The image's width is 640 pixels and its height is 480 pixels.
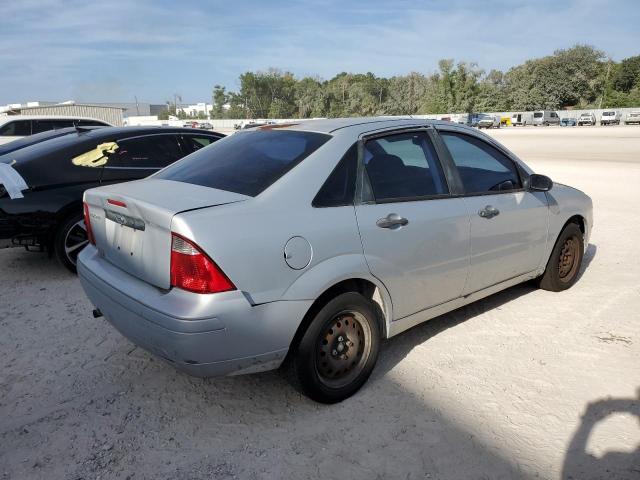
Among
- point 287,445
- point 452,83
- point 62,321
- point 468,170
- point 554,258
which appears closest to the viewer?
point 287,445

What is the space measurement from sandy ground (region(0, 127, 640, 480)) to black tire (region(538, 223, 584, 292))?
354mm

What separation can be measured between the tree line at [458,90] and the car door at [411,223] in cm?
7683

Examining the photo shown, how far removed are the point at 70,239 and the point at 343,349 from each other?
3562mm

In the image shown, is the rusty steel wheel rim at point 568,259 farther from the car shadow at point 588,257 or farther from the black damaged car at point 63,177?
the black damaged car at point 63,177

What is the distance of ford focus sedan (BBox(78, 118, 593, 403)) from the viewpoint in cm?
243

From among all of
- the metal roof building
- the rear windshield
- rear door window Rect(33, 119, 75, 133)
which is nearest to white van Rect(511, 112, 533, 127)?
the metal roof building

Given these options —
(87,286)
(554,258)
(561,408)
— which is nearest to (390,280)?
(561,408)

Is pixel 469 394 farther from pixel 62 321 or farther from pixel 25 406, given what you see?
pixel 62 321

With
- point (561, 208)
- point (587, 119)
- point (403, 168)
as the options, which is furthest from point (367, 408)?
point (587, 119)

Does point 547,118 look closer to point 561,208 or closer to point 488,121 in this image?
point 488,121

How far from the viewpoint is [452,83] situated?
8119 centimetres

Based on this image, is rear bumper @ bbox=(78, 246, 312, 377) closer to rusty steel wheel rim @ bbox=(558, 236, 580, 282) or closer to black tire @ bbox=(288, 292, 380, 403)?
black tire @ bbox=(288, 292, 380, 403)

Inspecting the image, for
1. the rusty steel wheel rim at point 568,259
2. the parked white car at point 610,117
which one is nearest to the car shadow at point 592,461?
the rusty steel wheel rim at point 568,259

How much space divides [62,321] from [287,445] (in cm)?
255
